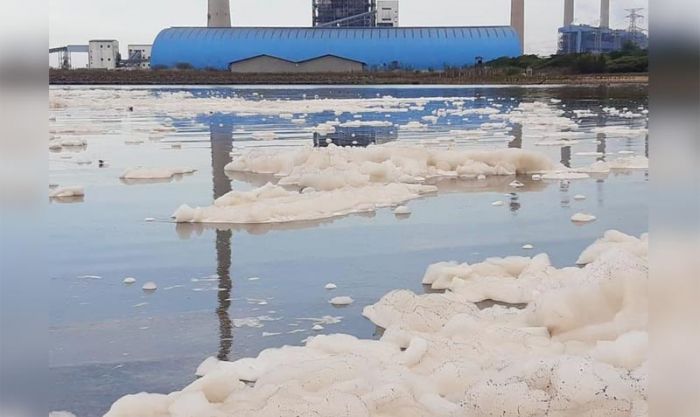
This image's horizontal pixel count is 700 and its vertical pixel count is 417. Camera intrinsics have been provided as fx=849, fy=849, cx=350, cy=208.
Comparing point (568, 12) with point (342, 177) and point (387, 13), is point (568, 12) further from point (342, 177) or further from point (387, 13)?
point (342, 177)

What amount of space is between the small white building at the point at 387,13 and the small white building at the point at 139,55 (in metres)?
24.7

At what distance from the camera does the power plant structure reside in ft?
237

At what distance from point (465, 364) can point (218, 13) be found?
8966cm

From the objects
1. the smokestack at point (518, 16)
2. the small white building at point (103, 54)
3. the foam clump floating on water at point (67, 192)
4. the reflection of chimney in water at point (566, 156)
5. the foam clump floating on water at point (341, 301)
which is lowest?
the foam clump floating on water at point (341, 301)

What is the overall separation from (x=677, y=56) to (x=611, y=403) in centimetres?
130

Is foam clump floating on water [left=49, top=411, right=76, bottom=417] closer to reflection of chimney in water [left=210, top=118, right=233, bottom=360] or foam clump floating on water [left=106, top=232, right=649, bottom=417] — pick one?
foam clump floating on water [left=106, top=232, right=649, bottom=417]

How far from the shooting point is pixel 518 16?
9069 cm

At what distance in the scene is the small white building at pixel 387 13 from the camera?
302 ft

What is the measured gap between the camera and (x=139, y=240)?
415 centimetres

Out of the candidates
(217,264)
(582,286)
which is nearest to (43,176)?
(582,286)

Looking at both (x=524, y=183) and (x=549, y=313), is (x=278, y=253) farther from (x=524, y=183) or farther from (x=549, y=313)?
(x=524, y=183)

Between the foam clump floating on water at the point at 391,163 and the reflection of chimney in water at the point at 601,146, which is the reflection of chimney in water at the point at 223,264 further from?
the reflection of chimney in water at the point at 601,146

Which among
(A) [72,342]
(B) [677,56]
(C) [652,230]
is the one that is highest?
(B) [677,56]

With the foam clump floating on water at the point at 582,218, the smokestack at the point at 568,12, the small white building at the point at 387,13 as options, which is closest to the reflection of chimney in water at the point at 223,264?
the foam clump floating on water at the point at 582,218
